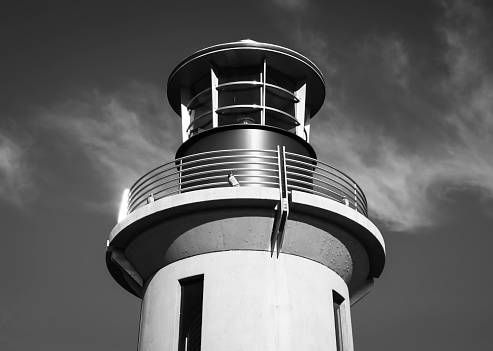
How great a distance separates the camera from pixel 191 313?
55.0ft

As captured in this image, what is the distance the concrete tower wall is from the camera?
1568cm

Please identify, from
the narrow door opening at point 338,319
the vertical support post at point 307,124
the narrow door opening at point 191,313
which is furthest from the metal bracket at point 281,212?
the vertical support post at point 307,124

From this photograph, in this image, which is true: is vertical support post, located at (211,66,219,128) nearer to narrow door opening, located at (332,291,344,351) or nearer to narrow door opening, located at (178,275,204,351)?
narrow door opening, located at (178,275,204,351)

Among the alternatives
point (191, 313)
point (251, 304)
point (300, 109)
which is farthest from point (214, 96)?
point (251, 304)

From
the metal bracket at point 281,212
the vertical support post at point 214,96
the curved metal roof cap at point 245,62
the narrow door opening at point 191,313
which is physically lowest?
the narrow door opening at point 191,313

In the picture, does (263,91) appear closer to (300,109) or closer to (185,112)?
(300,109)

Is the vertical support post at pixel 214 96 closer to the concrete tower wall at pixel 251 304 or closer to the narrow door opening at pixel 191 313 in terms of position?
the concrete tower wall at pixel 251 304

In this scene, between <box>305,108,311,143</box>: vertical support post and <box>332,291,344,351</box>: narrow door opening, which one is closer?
<box>332,291,344,351</box>: narrow door opening

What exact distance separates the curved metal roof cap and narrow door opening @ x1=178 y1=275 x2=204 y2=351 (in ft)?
23.5

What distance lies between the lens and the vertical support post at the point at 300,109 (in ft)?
66.1

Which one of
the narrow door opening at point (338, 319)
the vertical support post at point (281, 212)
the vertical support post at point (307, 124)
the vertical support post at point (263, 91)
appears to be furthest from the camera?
the vertical support post at point (307, 124)

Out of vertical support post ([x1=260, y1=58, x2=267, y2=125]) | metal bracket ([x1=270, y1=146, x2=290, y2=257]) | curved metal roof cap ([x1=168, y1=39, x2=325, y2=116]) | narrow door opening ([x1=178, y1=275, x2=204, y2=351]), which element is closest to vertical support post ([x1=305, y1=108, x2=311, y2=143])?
curved metal roof cap ([x1=168, y1=39, x2=325, y2=116])

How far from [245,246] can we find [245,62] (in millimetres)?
6518

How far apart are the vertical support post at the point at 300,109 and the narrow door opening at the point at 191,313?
5840 millimetres
